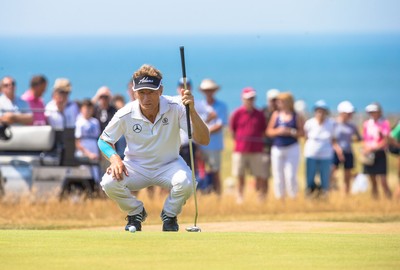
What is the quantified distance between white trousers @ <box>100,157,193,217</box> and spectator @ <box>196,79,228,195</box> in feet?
26.7

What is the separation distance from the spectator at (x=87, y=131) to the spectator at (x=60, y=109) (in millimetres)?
174

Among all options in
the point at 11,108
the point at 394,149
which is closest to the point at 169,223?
the point at 11,108

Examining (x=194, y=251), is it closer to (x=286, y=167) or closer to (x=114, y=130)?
(x=114, y=130)

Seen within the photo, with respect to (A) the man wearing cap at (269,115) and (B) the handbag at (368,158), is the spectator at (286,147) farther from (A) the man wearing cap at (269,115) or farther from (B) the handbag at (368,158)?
(B) the handbag at (368,158)

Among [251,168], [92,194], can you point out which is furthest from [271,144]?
[92,194]

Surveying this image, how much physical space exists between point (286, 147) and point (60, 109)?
4.00m

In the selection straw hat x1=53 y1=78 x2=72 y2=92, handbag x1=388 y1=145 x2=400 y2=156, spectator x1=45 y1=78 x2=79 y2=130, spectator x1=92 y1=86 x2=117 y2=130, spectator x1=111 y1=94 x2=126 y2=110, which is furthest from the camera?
handbag x1=388 y1=145 x2=400 y2=156

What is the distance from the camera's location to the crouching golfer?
481 inches

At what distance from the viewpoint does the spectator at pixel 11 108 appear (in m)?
18.5

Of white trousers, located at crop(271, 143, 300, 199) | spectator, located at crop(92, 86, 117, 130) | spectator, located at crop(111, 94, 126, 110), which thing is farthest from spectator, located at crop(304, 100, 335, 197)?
spectator, located at crop(92, 86, 117, 130)

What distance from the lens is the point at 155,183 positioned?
12.6m

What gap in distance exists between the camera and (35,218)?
17.3 m

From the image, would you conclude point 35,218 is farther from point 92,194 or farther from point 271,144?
point 271,144

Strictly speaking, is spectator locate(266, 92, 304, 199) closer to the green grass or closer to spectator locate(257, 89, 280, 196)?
spectator locate(257, 89, 280, 196)
